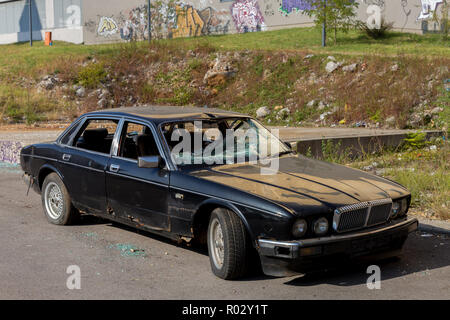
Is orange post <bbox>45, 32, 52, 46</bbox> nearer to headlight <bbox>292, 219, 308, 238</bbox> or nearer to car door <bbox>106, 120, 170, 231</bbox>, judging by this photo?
car door <bbox>106, 120, 170, 231</bbox>

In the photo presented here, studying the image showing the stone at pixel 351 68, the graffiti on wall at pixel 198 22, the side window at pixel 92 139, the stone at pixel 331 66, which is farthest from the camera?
the graffiti on wall at pixel 198 22

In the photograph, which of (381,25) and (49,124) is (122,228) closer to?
(49,124)

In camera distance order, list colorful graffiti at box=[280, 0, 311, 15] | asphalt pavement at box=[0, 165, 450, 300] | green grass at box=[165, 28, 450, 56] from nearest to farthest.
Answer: asphalt pavement at box=[0, 165, 450, 300]
green grass at box=[165, 28, 450, 56]
colorful graffiti at box=[280, 0, 311, 15]

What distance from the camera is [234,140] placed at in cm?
634

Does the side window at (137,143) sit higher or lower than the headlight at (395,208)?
higher

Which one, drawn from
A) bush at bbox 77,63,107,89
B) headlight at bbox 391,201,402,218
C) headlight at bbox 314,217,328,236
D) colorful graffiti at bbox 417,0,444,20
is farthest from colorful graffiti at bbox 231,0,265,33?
headlight at bbox 314,217,328,236

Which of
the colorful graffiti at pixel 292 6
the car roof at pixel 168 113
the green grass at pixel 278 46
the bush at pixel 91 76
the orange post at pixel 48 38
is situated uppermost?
the colorful graffiti at pixel 292 6

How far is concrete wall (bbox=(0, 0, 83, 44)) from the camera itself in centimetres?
5019

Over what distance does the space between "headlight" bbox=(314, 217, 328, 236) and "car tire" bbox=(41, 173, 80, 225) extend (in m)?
3.38

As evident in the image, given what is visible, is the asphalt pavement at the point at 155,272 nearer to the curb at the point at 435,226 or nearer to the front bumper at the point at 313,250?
the curb at the point at 435,226

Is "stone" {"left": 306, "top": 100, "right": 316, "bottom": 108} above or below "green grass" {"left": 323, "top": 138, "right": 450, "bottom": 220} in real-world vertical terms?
above

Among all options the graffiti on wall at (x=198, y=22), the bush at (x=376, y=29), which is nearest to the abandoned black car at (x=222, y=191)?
the bush at (x=376, y=29)

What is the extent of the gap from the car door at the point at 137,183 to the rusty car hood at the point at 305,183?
457mm

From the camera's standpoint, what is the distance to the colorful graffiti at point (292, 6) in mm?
34034
